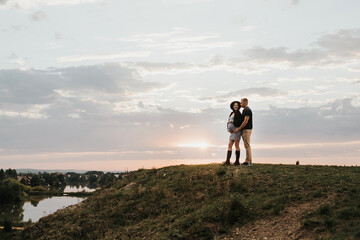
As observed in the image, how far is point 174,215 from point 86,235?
501cm

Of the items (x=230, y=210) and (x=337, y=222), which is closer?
(x=337, y=222)

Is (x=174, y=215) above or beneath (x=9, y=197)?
above

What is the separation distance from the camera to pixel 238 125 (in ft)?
68.1

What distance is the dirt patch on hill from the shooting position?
1157cm

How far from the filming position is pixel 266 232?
12.2m

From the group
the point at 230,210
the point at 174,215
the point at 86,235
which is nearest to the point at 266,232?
the point at 230,210

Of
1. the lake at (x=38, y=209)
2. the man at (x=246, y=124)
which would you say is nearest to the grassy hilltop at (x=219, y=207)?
the man at (x=246, y=124)

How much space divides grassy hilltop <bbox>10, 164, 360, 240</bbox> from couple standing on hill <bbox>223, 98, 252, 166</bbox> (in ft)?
4.76

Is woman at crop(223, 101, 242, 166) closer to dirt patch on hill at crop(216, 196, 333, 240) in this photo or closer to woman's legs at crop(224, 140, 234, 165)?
woman's legs at crop(224, 140, 234, 165)

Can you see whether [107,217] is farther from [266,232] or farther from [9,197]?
[9,197]

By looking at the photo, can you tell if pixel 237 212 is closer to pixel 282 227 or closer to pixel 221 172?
pixel 282 227

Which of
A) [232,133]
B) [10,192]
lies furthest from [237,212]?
[10,192]

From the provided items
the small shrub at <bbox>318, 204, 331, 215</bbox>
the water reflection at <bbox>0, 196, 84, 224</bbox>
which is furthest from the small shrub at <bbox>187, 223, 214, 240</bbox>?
the water reflection at <bbox>0, 196, 84, 224</bbox>

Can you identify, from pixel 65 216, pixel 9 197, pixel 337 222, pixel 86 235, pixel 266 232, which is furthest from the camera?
pixel 9 197
